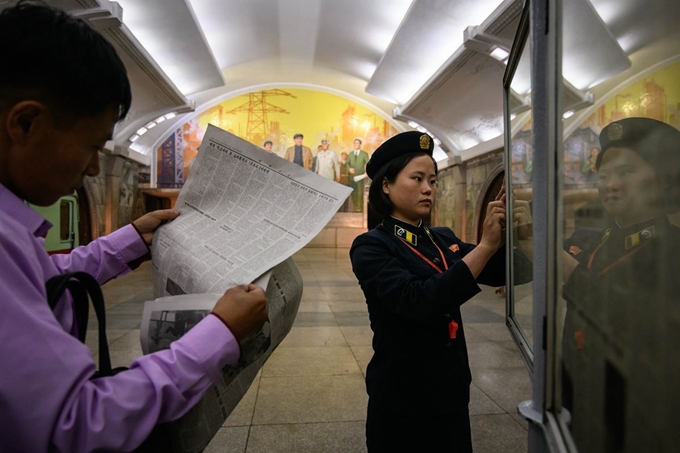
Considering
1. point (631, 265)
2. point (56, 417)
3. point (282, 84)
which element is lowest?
point (56, 417)

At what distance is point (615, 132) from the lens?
514 millimetres

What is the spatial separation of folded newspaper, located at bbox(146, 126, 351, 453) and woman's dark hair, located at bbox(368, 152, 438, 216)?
37 cm

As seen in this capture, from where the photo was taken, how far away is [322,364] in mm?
Result: 3475

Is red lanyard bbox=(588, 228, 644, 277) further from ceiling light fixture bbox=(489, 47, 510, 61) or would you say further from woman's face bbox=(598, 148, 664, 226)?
ceiling light fixture bbox=(489, 47, 510, 61)

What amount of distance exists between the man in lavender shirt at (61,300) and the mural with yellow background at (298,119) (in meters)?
15.7

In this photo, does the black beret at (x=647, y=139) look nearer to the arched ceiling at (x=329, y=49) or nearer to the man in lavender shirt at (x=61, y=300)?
the man in lavender shirt at (x=61, y=300)

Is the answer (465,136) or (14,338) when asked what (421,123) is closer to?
(465,136)

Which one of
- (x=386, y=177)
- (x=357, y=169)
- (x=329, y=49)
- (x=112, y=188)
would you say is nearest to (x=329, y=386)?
(x=386, y=177)

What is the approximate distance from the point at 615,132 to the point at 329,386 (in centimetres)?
285

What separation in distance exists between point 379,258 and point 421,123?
10.9 m

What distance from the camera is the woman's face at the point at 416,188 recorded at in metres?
1.41

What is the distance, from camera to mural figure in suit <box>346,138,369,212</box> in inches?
665

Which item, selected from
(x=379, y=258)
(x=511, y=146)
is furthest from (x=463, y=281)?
(x=511, y=146)

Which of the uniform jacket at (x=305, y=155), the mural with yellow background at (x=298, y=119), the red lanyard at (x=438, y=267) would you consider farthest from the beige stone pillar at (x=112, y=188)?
the red lanyard at (x=438, y=267)
